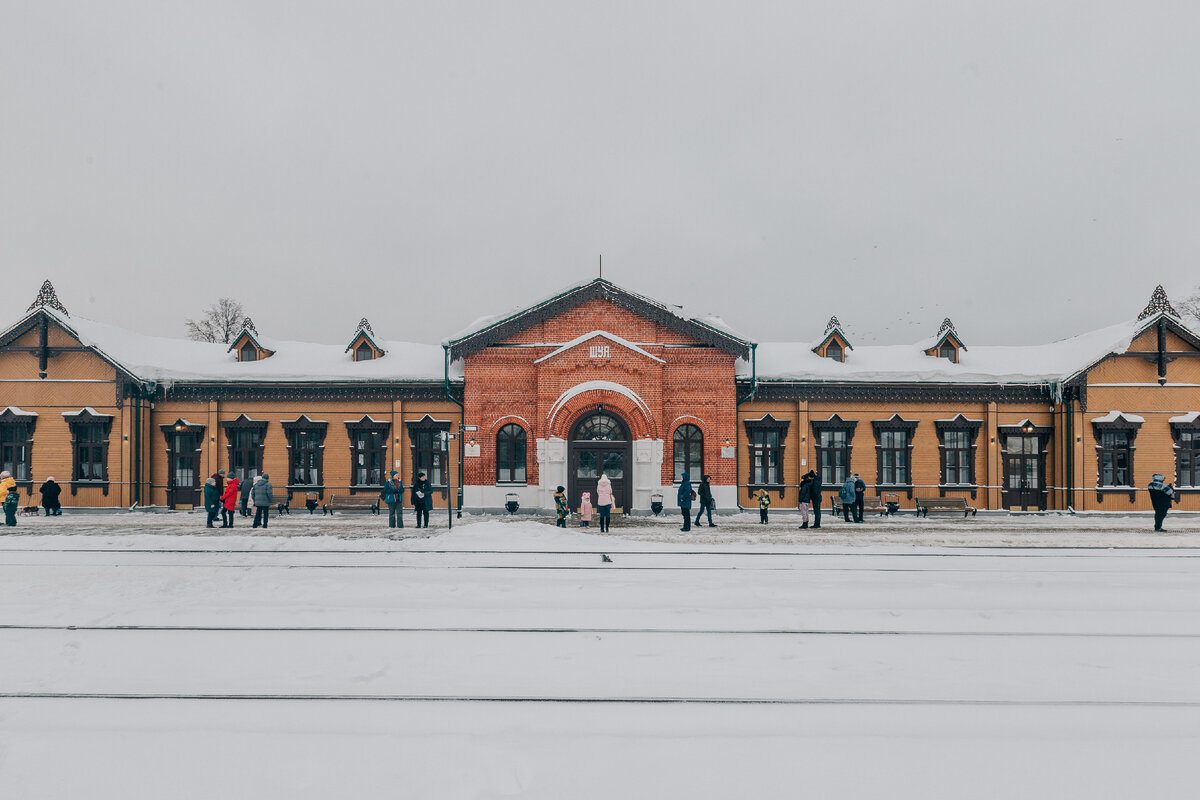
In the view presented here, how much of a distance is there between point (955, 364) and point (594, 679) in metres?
24.8

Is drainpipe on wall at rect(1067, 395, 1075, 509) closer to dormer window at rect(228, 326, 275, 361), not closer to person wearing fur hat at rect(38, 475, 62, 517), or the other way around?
dormer window at rect(228, 326, 275, 361)

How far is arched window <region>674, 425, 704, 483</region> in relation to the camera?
926 inches

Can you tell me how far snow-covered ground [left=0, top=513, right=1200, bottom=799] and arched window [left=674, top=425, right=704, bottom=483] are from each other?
9.86 metres

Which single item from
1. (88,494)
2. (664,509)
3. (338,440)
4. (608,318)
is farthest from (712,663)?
(88,494)

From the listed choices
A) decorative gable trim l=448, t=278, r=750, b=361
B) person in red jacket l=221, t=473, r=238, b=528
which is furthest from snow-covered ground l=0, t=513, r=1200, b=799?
decorative gable trim l=448, t=278, r=750, b=361

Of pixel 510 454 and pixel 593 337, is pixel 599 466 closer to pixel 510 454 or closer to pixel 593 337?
pixel 510 454

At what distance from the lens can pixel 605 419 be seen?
23234mm

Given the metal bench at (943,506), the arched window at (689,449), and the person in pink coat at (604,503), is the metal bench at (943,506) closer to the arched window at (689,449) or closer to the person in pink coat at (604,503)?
the arched window at (689,449)

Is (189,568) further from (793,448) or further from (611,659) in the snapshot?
(793,448)

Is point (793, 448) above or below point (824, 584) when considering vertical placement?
above

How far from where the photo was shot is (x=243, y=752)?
5117mm

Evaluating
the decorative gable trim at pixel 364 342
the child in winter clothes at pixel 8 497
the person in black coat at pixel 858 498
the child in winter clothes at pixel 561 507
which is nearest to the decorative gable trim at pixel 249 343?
the decorative gable trim at pixel 364 342

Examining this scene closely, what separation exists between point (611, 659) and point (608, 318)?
56.8ft

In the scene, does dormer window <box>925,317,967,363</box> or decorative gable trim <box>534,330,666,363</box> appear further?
dormer window <box>925,317,967,363</box>
